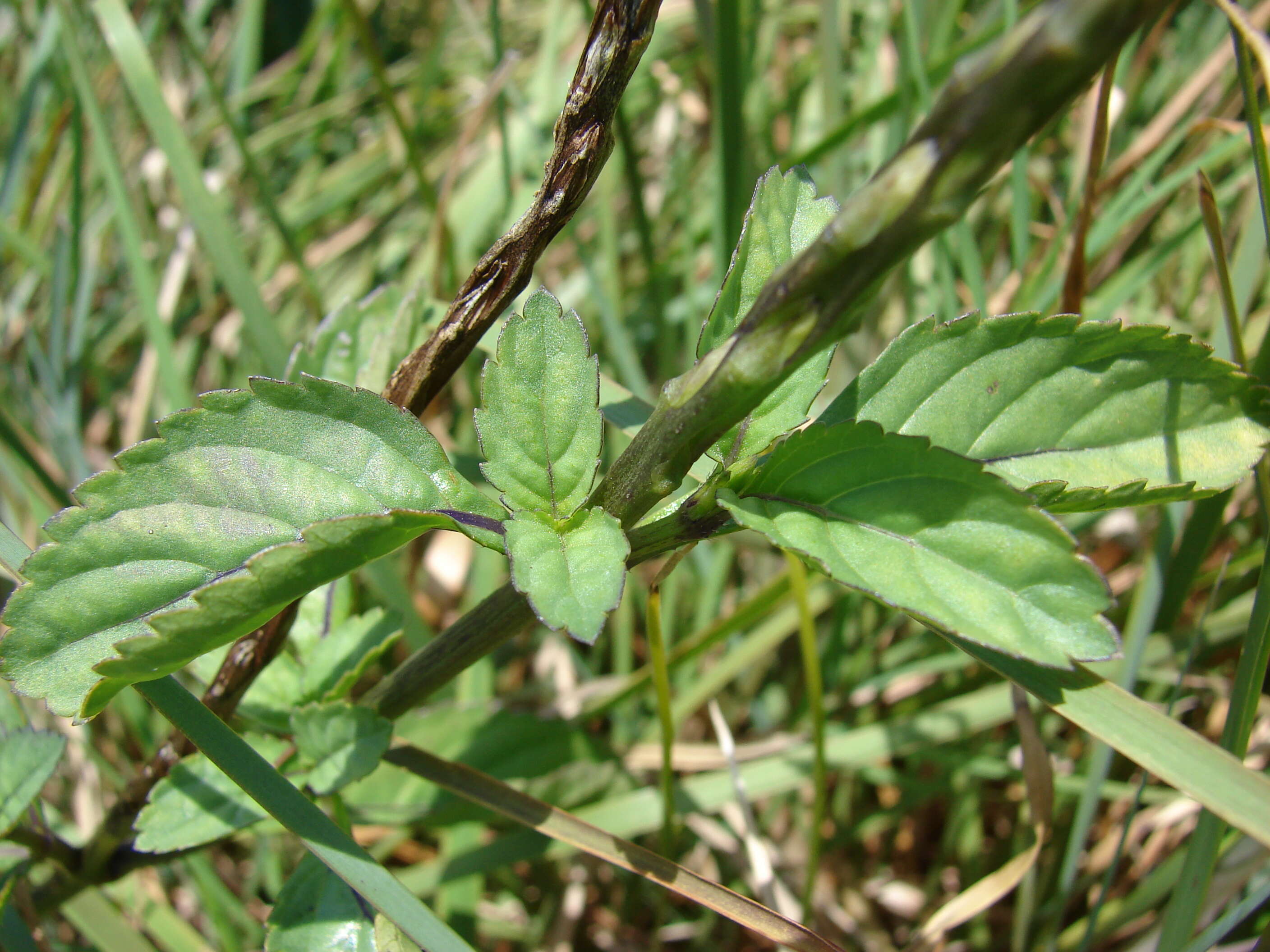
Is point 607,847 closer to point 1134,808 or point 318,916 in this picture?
point 318,916

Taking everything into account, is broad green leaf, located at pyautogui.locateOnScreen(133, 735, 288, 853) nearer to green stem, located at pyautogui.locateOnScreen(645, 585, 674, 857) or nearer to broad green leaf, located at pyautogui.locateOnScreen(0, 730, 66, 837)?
broad green leaf, located at pyautogui.locateOnScreen(0, 730, 66, 837)

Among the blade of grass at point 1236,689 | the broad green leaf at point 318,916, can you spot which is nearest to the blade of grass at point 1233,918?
the blade of grass at point 1236,689

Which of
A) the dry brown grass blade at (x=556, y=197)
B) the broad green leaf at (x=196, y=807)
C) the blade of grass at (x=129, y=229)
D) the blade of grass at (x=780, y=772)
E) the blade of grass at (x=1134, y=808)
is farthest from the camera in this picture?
the blade of grass at (x=129, y=229)

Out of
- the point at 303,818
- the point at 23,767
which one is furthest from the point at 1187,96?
the point at 23,767

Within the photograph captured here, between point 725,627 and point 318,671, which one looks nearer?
point 318,671

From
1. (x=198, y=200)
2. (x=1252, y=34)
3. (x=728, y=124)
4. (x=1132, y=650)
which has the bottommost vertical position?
(x=1132, y=650)

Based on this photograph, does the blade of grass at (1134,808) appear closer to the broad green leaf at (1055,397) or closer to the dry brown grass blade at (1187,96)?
the broad green leaf at (1055,397)
